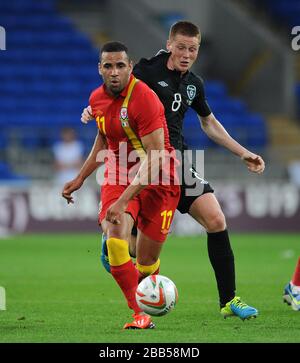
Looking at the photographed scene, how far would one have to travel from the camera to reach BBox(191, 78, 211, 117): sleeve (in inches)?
335

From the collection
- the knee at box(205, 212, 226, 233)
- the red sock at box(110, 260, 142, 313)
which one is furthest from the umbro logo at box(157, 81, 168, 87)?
the red sock at box(110, 260, 142, 313)

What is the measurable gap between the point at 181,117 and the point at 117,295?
94.1 inches

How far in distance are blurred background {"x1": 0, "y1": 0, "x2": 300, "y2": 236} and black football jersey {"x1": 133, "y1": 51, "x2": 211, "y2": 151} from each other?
10.4 m

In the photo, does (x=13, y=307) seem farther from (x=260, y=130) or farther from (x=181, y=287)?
(x=260, y=130)

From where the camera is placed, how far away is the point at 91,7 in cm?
2512

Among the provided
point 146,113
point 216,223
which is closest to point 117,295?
point 216,223

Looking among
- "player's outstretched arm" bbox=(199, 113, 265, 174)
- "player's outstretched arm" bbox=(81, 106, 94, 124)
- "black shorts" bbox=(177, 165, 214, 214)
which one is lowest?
"black shorts" bbox=(177, 165, 214, 214)

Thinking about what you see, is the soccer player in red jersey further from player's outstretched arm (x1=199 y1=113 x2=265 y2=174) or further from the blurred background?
the blurred background

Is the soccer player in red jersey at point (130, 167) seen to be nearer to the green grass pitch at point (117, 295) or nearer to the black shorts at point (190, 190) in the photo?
the black shorts at point (190, 190)

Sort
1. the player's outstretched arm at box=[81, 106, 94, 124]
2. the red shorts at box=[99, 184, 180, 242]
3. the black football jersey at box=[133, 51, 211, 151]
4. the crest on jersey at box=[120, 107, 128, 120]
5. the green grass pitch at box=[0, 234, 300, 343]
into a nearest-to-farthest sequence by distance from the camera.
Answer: the green grass pitch at box=[0, 234, 300, 343] < the crest on jersey at box=[120, 107, 128, 120] < the red shorts at box=[99, 184, 180, 242] < the player's outstretched arm at box=[81, 106, 94, 124] < the black football jersey at box=[133, 51, 211, 151]

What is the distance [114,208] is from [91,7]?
18.5m

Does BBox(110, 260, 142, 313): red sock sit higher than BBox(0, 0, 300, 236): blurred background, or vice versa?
BBox(0, 0, 300, 236): blurred background

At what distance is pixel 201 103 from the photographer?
857cm

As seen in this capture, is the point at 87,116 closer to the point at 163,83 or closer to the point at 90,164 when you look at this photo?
the point at 90,164
